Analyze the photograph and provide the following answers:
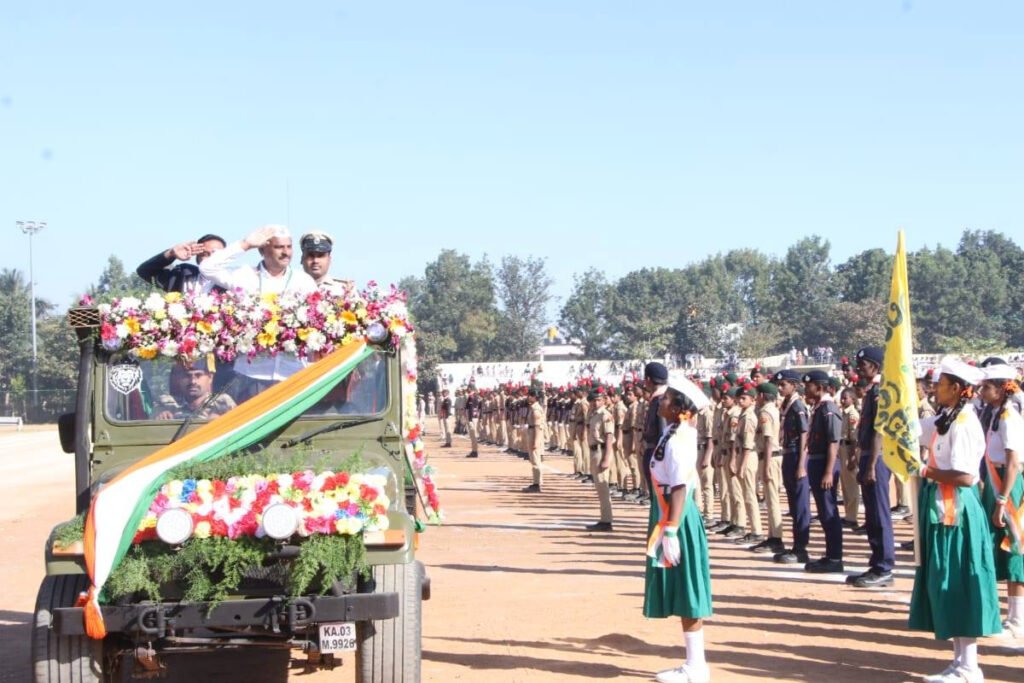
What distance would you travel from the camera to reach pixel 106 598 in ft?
21.1

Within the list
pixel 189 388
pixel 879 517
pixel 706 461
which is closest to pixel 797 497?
pixel 879 517

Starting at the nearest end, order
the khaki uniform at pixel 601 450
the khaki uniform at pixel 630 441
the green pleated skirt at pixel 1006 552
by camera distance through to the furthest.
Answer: the green pleated skirt at pixel 1006 552, the khaki uniform at pixel 601 450, the khaki uniform at pixel 630 441

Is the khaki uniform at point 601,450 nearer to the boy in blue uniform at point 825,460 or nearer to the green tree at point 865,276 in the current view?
the boy in blue uniform at point 825,460

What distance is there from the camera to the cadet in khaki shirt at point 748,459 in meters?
15.2

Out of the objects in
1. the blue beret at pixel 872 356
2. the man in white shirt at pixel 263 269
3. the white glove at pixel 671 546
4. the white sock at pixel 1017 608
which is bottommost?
the white sock at pixel 1017 608

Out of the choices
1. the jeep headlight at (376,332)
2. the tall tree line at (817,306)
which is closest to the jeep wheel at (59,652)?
the jeep headlight at (376,332)

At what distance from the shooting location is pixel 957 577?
24.8 ft

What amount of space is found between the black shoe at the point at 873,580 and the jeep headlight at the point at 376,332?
18.5ft

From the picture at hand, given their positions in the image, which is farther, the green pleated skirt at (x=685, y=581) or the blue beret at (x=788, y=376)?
the blue beret at (x=788, y=376)

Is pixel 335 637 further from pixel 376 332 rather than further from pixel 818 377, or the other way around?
pixel 818 377

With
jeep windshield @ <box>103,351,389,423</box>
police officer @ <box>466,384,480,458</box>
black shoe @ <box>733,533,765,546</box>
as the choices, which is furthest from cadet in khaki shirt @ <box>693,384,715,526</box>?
police officer @ <box>466,384,480,458</box>

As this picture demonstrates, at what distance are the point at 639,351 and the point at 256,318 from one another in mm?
85283

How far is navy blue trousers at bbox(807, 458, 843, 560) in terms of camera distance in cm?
1223

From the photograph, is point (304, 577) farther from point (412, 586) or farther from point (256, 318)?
point (256, 318)
